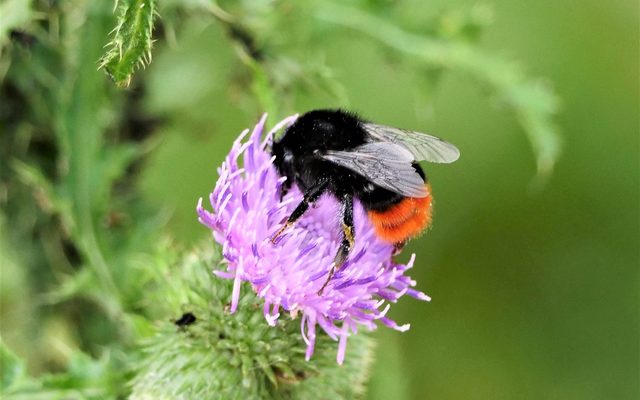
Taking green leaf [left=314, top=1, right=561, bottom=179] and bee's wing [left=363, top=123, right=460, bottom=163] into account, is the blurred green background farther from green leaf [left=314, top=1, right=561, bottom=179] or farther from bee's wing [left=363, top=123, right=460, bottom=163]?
bee's wing [left=363, top=123, right=460, bottom=163]

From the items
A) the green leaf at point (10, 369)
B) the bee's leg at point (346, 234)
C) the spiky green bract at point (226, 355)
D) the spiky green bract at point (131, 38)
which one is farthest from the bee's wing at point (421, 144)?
the green leaf at point (10, 369)

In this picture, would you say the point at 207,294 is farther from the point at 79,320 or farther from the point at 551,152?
the point at 551,152

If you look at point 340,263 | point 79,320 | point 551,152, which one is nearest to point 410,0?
point 551,152

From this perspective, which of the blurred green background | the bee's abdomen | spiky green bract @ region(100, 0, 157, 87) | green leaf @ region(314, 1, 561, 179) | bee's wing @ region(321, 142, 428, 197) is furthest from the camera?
the blurred green background

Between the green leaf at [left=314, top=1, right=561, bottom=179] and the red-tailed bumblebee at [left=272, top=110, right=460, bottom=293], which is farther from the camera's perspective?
the green leaf at [left=314, top=1, right=561, bottom=179]

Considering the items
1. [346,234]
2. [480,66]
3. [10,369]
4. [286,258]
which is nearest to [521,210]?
[480,66]

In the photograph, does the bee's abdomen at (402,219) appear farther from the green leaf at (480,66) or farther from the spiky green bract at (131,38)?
the green leaf at (480,66)

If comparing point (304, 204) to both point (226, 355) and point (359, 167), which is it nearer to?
point (359, 167)

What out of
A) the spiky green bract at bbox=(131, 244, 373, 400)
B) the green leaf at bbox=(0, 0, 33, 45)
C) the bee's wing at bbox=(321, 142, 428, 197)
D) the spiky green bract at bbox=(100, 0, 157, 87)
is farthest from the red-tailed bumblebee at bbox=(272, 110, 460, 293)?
the green leaf at bbox=(0, 0, 33, 45)
